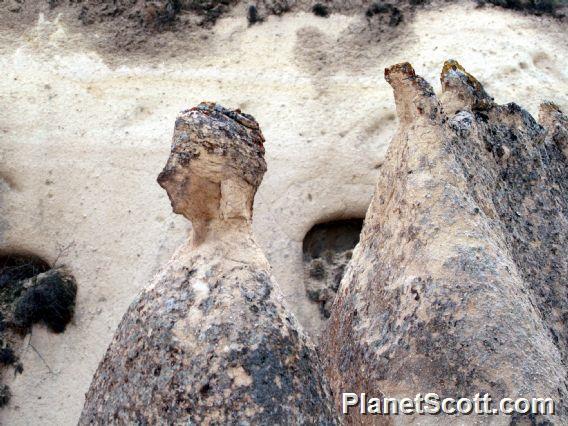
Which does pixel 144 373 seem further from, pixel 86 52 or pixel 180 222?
pixel 86 52

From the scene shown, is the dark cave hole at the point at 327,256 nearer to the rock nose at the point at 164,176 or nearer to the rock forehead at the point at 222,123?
the rock forehead at the point at 222,123

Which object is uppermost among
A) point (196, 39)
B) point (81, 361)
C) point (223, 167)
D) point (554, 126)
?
point (223, 167)

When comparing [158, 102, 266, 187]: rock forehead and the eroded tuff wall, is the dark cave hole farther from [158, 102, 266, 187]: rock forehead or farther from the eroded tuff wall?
[158, 102, 266, 187]: rock forehead

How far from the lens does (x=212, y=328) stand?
8.91 ft

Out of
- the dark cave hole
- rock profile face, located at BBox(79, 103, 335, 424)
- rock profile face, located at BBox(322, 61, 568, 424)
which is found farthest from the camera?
the dark cave hole

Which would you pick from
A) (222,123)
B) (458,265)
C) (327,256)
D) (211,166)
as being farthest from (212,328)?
(327,256)

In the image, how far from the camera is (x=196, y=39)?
22.9 ft

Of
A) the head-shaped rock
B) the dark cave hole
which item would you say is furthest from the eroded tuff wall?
the head-shaped rock

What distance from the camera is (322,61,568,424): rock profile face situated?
10.3 feet

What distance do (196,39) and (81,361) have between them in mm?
3200

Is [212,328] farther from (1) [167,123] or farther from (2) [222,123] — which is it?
(1) [167,123]

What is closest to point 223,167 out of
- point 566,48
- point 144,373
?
point 144,373

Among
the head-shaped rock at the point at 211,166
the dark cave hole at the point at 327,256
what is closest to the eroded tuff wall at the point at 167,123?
the dark cave hole at the point at 327,256

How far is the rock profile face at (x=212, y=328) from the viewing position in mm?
2574
